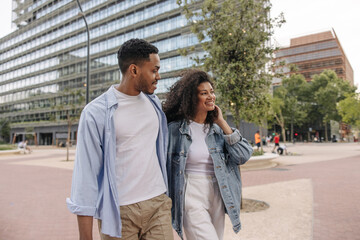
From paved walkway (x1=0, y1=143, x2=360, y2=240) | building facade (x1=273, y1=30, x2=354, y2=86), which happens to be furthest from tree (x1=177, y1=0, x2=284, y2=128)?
building facade (x1=273, y1=30, x2=354, y2=86)

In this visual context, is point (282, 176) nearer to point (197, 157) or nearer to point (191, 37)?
point (197, 157)

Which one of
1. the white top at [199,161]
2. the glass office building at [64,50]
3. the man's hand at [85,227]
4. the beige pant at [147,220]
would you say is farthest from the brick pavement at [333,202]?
the glass office building at [64,50]

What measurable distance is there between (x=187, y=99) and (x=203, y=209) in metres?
0.95

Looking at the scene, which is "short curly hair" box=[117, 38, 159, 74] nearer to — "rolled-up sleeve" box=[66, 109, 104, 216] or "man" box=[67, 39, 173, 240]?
"man" box=[67, 39, 173, 240]

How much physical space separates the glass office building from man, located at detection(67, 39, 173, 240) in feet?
100

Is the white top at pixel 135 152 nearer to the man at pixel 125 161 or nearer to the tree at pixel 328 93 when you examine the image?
the man at pixel 125 161

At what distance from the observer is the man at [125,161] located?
163 centimetres

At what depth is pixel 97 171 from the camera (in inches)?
65.9

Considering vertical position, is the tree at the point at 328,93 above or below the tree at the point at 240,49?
above

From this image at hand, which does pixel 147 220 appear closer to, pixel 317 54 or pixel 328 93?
pixel 328 93

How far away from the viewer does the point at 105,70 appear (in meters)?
44.3

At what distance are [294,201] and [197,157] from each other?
5.06 metres

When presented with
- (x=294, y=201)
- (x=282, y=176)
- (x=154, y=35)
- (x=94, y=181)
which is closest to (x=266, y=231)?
(x=294, y=201)

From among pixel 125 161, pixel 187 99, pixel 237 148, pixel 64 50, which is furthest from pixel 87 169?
pixel 64 50
